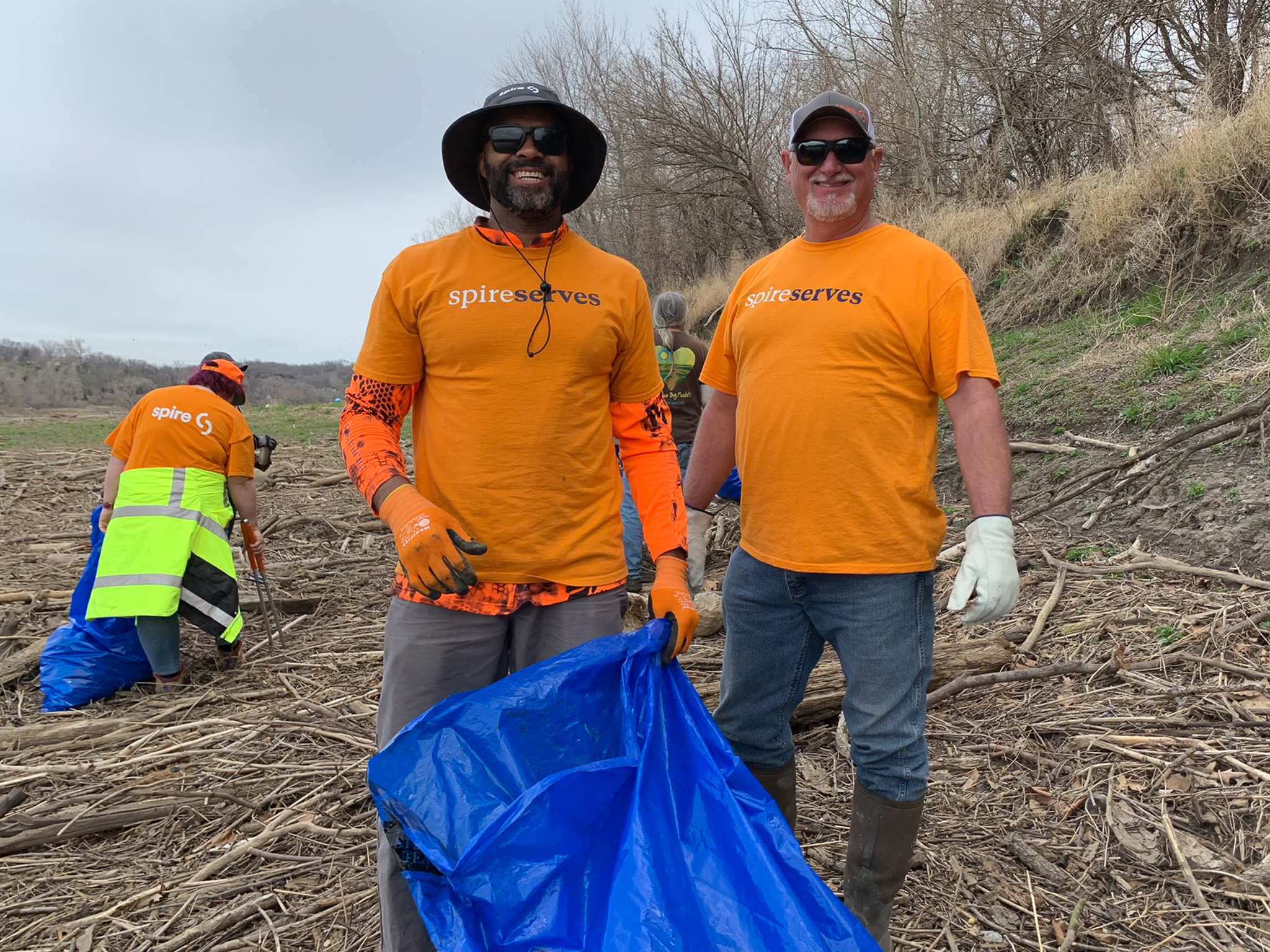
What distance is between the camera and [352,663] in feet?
14.9

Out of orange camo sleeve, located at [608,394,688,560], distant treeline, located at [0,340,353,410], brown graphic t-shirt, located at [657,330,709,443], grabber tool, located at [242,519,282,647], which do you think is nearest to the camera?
orange camo sleeve, located at [608,394,688,560]

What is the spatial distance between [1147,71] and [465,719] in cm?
1131

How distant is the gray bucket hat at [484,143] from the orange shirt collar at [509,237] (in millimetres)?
62

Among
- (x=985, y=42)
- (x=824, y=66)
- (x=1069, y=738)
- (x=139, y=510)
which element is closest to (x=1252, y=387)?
(x=1069, y=738)

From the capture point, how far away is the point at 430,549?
173 centimetres

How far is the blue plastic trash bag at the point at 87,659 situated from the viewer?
4.17 meters

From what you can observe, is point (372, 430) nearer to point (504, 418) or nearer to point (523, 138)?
point (504, 418)

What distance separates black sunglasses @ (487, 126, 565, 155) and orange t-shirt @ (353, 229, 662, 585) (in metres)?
0.23

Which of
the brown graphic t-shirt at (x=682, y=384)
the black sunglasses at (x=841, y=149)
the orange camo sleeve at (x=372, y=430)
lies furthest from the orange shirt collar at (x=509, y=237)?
the brown graphic t-shirt at (x=682, y=384)

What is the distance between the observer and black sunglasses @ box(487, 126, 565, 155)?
1974 mm

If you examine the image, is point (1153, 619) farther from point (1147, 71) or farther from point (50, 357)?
point (50, 357)

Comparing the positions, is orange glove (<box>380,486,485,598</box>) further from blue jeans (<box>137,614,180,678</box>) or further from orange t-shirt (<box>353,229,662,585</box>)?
blue jeans (<box>137,614,180,678</box>)

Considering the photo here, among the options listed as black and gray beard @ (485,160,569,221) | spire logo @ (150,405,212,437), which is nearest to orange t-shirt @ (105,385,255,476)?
spire logo @ (150,405,212,437)

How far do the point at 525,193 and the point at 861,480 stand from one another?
1.11 meters
